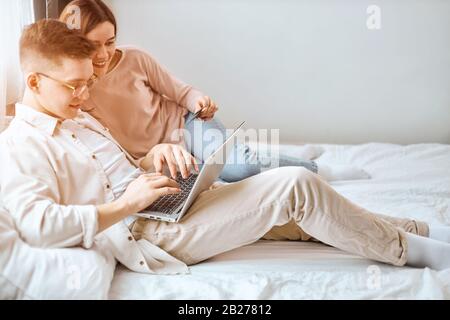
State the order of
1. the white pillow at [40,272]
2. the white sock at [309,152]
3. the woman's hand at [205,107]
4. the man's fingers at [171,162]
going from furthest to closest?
the white sock at [309,152] < the woman's hand at [205,107] < the man's fingers at [171,162] < the white pillow at [40,272]

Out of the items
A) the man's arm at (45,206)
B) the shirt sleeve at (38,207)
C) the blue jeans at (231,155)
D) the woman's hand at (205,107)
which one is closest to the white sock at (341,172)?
the blue jeans at (231,155)

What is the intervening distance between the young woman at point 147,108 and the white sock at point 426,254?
1.59 feet

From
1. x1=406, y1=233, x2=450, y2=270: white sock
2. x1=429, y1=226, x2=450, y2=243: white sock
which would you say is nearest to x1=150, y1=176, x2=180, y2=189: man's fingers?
x1=406, y1=233, x2=450, y2=270: white sock

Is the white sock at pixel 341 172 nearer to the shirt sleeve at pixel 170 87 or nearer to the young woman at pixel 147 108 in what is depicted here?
the young woman at pixel 147 108

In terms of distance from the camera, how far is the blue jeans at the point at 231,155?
1374 mm

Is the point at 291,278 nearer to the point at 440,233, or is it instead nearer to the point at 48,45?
the point at 440,233

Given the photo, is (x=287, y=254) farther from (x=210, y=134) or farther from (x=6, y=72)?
(x=6, y=72)

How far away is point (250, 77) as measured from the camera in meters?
1.65

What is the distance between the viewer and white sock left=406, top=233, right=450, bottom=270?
3.26ft

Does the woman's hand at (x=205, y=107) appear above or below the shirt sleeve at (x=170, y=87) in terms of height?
below

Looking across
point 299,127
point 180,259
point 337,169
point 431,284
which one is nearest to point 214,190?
point 180,259

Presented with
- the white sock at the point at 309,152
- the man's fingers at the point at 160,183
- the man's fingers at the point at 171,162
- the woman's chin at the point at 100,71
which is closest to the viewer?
the man's fingers at the point at 160,183

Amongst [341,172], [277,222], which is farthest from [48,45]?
[341,172]

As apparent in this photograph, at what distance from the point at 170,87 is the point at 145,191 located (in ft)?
1.67
